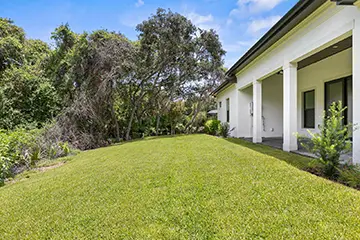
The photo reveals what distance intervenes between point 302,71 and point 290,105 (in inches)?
164

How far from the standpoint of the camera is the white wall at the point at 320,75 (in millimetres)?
7452

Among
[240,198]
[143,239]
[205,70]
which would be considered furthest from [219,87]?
[143,239]

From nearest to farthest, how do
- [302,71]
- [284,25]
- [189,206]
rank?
[189,206], [284,25], [302,71]

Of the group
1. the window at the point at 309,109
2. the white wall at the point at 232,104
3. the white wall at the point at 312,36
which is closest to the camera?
the white wall at the point at 312,36

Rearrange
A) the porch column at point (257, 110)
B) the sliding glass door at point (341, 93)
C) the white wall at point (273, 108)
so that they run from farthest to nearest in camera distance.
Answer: the white wall at point (273, 108), the porch column at point (257, 110), the sliding glass door at point (341, 93)

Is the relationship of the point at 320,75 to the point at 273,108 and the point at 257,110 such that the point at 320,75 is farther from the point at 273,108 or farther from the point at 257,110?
the point at 273,108

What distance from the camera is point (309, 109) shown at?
31.9 ft

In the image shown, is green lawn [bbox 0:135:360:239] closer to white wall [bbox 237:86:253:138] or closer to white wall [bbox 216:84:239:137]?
white wall [bbox 237:86:253:138]

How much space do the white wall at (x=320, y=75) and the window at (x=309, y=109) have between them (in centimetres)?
18

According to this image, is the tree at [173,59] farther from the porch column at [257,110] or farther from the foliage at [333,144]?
the foliage at [333,144]

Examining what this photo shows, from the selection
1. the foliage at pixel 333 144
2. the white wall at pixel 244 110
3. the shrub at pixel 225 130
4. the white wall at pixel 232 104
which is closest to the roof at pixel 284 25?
the foliage at pixel 333 144

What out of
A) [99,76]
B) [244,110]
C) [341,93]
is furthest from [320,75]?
[99,76]

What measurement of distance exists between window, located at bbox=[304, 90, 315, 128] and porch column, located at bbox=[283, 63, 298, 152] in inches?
128

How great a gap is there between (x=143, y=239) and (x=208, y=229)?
0.80 m
